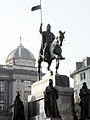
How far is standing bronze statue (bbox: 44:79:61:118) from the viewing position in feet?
74.4

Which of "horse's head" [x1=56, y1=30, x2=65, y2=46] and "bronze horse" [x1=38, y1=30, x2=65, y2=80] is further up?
"horse's head" [x1=56, y1=30, x2=65, y2=46]

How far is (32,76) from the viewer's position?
3787 inches

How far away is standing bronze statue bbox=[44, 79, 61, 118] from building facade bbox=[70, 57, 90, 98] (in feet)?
198

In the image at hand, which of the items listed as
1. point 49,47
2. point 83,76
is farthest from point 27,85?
point 49,47

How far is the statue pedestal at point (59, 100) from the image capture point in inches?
945

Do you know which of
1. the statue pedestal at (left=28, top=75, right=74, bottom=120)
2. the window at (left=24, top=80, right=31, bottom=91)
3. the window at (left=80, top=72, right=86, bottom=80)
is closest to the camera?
the statue pedestal at (left=28, top=75, right=74, bottom=120)

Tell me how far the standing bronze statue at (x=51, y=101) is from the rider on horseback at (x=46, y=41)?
11.0ft

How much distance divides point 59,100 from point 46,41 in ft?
14.7

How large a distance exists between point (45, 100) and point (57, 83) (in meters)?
1.92

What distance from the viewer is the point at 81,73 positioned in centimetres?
8694

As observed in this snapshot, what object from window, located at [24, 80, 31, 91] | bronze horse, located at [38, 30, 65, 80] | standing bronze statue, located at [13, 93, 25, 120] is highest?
window, located at [24, 80, 31, 91]

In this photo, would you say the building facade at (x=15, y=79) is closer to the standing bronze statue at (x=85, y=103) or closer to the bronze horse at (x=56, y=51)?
the bronze horse at (x=56, y=51)

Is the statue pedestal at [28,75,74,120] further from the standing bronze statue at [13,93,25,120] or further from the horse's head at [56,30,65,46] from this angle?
the horse's head at [56,30,65,46]

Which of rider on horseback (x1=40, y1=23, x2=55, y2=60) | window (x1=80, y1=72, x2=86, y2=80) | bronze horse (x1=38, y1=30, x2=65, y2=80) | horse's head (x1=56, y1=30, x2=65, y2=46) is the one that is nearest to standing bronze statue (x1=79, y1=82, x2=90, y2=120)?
bronze horse (x1=38, y1=30, x2=65, y2=80)
